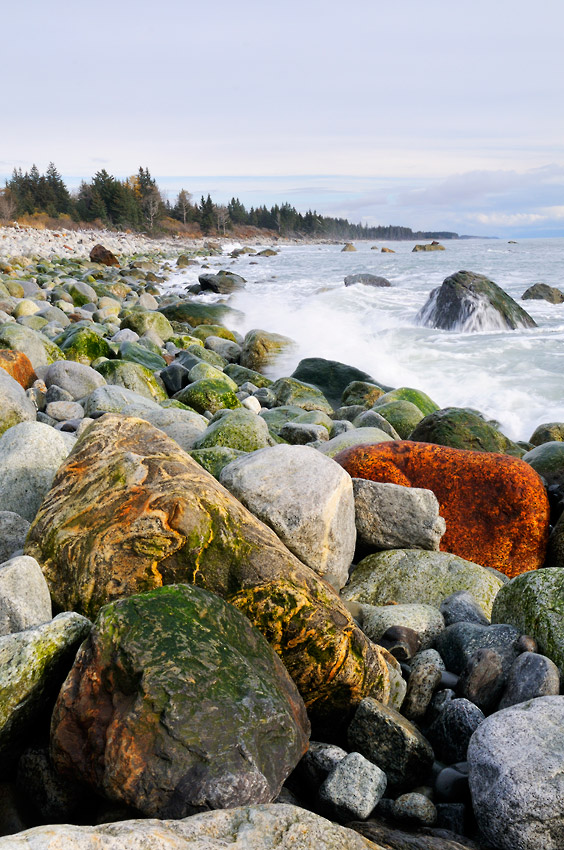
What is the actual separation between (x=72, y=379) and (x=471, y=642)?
18.4 feet

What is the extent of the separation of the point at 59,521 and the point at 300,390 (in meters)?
7.29

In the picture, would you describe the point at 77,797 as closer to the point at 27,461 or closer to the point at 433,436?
the point at 27,461

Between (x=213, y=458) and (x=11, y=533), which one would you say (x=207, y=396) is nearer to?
(x=213, y=458)

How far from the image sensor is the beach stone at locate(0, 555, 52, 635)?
2.69 metres

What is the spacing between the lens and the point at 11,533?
3588 mm

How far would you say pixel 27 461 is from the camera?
13.3ft

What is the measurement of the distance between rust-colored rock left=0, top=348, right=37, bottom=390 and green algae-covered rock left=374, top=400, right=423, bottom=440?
Result: 14.3 feet

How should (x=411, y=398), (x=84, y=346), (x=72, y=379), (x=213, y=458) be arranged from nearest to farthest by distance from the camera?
(x=213, y=458) → (x=72, y=379) → (x=411, y=398) → (x=84, y=346)

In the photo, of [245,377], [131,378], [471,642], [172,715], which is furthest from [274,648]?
[245,377]

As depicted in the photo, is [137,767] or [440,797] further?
[440,797]

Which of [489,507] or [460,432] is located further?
[460,432]

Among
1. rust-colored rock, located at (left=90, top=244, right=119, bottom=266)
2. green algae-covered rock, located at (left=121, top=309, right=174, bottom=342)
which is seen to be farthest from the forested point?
green algae-covered rock, located at (left=121, top=309, right=174, bottom=342)

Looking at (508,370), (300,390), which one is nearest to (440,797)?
(300,390)

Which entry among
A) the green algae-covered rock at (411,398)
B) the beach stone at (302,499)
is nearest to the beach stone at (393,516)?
the beach stone at (302,499)
